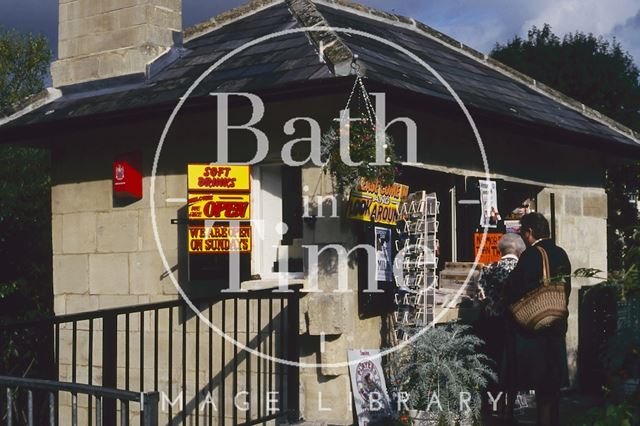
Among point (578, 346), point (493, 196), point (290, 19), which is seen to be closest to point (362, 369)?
point (493, 196)

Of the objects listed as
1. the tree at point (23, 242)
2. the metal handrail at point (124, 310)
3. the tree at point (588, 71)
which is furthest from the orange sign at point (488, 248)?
the tree at point (588, 71)

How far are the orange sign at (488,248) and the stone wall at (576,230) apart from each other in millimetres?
1177

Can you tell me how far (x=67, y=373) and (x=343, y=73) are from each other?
4924 mm

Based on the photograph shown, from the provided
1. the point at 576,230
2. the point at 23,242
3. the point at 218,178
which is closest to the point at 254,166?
the point at 218,178

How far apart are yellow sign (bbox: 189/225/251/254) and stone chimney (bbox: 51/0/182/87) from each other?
2121mm

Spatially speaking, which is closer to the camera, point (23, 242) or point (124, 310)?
point (124, 310)

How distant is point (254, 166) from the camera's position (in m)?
8.82

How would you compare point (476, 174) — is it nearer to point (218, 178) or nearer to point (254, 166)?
point (254, 166)

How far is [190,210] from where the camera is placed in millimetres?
8609

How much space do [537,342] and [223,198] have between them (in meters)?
2.95

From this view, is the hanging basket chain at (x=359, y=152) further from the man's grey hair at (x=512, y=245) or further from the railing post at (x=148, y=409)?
the railing post at (x=148, y=409)

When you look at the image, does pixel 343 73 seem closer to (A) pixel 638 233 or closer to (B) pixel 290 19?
(B) pixel 290 19

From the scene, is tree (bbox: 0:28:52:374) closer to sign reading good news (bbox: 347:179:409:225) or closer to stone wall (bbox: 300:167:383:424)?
stone wall (bbox: 300:167:383:424)

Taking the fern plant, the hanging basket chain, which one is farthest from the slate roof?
the fern plant
